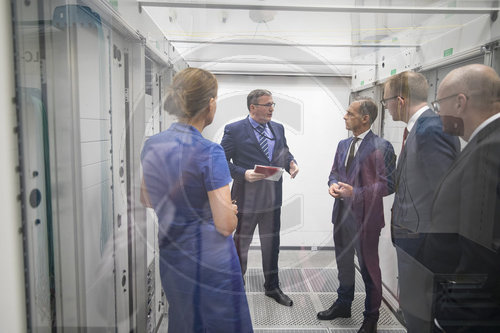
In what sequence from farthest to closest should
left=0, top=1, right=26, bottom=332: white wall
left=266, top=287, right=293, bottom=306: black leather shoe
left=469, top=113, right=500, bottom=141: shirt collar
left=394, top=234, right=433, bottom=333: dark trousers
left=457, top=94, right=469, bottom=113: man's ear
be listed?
left=266, top=287, right=293, bottom=306: black leather shoe
left=394, top=234, right=433, bottom=333: dark trousers
left=457, top=94, right=469, bottom=113: man's ear
left=469, top=113, right=500, bottom=141: shirt collar
left=0, top=1, right=26, bottom=332: white wall

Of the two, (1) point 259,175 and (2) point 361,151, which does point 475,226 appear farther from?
(1) point 259,175

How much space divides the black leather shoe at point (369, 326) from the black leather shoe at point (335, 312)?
0.48 feet

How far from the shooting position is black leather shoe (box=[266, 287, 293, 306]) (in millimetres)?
2227

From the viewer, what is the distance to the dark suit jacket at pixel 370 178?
194 cm

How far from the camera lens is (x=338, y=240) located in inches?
88.4

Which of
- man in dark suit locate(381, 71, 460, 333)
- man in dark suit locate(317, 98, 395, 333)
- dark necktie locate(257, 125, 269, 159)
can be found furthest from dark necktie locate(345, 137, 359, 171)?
dark necktie locate(257, 125, 269, 159)

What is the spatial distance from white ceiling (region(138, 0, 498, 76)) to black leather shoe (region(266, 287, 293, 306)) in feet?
4.88

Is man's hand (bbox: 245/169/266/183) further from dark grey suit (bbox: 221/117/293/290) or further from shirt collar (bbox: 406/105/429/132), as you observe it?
shirt collar (bbox: 406/105/429/132)

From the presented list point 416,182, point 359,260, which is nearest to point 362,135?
point 416,182

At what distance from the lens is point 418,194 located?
150cm

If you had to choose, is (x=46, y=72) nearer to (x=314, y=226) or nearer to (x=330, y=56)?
(x=330, y=56)

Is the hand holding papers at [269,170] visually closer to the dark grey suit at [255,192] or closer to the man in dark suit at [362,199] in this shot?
the dark grey suit at [255,192]

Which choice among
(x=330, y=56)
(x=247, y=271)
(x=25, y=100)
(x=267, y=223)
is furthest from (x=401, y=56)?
(x=25, y=100)

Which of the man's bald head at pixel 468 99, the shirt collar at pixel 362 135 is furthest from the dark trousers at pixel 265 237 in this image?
the man's bald head at pixel 468 99
